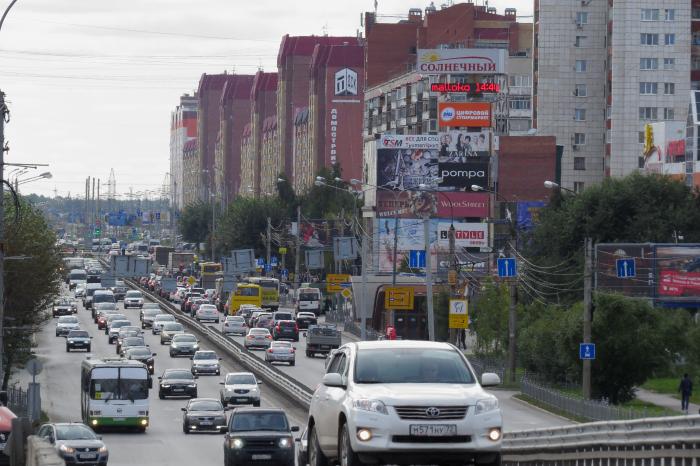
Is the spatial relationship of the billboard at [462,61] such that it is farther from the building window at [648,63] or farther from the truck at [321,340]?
the truck at [321,340]

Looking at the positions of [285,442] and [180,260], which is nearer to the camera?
[285,442]

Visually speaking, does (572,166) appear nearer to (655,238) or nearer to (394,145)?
(394,145)

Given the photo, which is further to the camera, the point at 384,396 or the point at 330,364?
the point at 330,364

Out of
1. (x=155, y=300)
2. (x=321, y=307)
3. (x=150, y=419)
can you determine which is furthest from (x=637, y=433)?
(x=155, y=300)

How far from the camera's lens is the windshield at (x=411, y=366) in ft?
54.0

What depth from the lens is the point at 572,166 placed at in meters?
142

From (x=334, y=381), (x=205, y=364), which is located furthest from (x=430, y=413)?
(x=205, y=364)

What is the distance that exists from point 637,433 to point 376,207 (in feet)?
350

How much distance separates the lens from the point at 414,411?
51.2 feet

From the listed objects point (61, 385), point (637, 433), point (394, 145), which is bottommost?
point (61, 385)

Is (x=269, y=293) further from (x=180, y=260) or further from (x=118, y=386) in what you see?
(x=118, y=386)

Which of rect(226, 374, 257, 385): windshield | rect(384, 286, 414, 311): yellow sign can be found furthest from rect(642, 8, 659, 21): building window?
rect(226, 374, 257, 385): windshield

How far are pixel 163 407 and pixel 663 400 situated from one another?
20465mm

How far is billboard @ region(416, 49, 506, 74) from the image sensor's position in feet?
422
